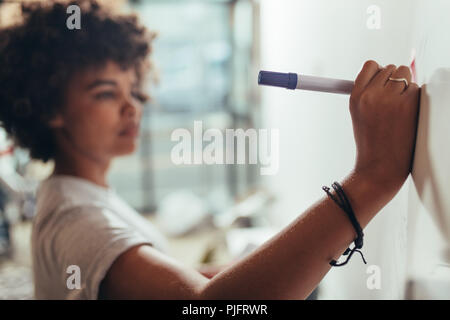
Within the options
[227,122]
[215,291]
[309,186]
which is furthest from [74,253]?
[227,122]

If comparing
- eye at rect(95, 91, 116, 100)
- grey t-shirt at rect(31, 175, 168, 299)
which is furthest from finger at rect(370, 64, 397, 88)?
eye at rect(95, 91, 116, 100)

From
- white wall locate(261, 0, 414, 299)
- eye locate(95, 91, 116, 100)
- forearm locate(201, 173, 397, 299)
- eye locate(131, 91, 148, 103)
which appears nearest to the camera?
forearm locate(201, 173, 397, 299)

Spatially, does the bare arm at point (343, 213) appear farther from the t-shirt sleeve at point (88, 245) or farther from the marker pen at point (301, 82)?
the t-shirt sleeve at point (88, 245)

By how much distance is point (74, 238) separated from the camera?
549 mm

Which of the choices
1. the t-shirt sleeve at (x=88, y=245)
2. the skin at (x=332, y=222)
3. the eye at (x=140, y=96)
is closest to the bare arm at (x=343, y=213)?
the skin at (x=332, y=222)

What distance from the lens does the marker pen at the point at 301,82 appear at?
0.39 metres

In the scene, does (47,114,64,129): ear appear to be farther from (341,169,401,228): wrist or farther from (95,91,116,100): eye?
(341,169,401,228): wrist

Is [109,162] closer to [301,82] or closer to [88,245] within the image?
[88,245]

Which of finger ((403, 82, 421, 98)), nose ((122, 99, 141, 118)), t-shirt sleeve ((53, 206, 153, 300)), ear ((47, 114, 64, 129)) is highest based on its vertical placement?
finger ((403, 82, 421, 98))

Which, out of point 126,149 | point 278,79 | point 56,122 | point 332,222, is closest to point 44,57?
point 56,122

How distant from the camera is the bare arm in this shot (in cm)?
37

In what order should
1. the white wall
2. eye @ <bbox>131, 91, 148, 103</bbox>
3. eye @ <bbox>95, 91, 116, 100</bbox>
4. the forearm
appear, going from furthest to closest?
eye @ <bbox>131, 91, 148, 103</bbox>
eye @ <bbox>95, 91, 116, 100</bbox>
the white wall
the forearm

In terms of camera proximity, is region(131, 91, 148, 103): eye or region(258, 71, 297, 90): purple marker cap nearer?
region(258, 71, 297, 90): purple marker cap

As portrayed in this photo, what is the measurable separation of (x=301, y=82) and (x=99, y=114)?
0.47 metres
